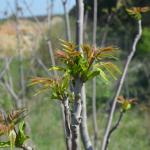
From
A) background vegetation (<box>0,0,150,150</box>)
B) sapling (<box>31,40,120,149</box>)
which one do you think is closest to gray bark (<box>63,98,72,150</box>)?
sapling (<box>31,40,120,149</box>)

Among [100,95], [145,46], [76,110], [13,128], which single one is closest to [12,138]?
[13,128]

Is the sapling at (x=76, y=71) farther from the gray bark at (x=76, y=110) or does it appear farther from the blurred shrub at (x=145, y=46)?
the blurred shrub at (x=145, y=46)

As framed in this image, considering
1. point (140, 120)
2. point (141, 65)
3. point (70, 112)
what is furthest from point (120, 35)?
point (70, 112)

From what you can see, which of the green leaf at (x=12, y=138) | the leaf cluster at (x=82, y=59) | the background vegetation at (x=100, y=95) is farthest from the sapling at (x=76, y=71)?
the background vegetation at (x=100, y=95)

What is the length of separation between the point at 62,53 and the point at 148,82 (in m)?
7.70

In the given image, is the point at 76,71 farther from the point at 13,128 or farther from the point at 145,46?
the point at 145,46

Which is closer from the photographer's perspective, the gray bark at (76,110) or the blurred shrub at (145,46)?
the gray bark at (76,110)

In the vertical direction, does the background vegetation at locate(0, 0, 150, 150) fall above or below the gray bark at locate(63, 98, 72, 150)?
below

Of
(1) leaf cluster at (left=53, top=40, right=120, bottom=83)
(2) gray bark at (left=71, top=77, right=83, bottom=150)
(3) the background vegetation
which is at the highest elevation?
(1) leaf cluster at (left=53, top=40, right=120, bottom=83)

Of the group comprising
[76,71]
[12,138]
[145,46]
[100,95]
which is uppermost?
[76,71]

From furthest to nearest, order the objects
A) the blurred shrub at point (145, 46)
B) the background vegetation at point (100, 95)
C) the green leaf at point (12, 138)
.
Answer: the blurred shrub at point (145, 46)
the background vegetation at point (100, 95)
the green leaf at point (12, 138)

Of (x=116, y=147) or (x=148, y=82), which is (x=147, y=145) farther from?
(x=148, y=82)

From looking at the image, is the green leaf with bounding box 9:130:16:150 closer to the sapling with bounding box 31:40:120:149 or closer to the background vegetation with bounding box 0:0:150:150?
the sapling with bounding box 31:40:120:149

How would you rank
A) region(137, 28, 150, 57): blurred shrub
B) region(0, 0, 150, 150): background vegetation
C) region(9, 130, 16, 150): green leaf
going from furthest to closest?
region(137, 28, 150, 57): blurred shrub → region(0, 0, 150, 150): background vegetation → region(9, 130, 16, 150): green leaf
